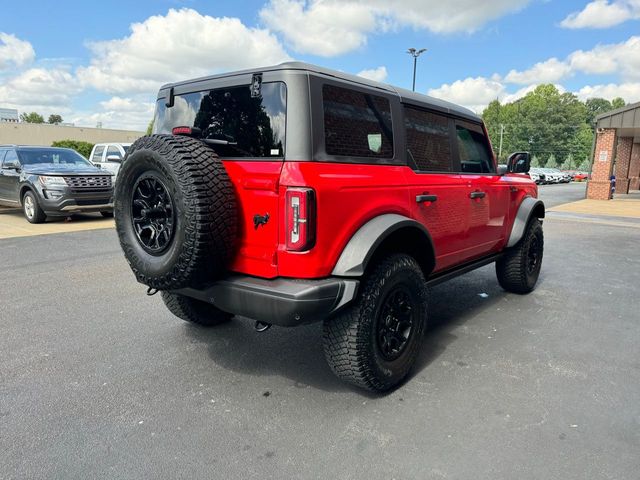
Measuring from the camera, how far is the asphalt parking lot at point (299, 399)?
86.7 inches

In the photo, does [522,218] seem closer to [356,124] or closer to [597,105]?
[356,124]

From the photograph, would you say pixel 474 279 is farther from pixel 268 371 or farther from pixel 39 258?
pixel 39 258

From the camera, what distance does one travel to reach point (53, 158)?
10531 millimetres

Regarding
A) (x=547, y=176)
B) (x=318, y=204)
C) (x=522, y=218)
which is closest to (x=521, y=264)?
(x=522, y=218)

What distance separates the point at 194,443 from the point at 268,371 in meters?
0.89

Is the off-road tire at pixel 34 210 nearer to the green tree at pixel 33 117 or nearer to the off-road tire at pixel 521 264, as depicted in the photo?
the off-road tire at pixel 521 264

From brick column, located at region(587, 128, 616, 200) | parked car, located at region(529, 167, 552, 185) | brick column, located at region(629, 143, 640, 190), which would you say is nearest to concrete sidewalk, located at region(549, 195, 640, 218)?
brick column, located at region(587, 128, 616, 200)

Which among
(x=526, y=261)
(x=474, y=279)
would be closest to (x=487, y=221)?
(x=526, y=261)

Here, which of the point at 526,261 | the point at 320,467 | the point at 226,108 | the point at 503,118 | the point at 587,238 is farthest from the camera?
the point at 503,118

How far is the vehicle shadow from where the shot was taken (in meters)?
3.12

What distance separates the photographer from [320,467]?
2.17 meters

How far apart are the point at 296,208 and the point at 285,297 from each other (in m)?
0.47

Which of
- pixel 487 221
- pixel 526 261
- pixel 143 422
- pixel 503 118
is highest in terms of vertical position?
pixel 503 118

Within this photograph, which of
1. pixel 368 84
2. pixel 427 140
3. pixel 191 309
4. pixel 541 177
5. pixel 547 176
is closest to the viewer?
pixel 368 84
